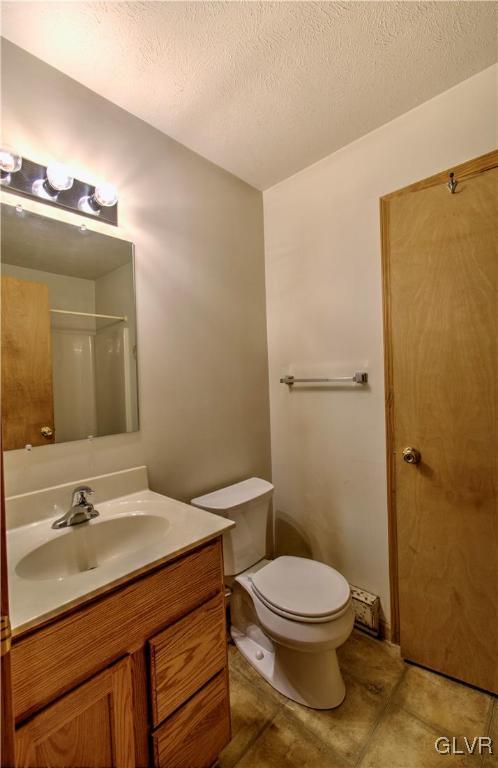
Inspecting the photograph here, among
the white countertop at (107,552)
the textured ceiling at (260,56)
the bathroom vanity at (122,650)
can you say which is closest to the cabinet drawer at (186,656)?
the bathroom vanity at (122,650)

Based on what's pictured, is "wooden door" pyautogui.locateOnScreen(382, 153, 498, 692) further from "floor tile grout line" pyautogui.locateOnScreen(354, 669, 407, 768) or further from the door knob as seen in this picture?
"floor tile grout line" pyautogui.locateOnScreen(354, 669, 407, 768)

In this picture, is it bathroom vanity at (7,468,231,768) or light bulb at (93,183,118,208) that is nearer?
bathroom vanity at (7,468,231,768)

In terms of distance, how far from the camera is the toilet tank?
1.50 meters

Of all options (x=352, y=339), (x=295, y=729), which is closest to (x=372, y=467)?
(x=352, y=339)

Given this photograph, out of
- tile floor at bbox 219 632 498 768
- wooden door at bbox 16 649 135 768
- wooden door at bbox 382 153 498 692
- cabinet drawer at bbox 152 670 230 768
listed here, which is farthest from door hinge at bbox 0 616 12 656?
wooden door at bbox 382 153 498 692

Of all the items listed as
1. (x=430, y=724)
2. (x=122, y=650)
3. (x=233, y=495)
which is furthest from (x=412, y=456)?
(x=122, y=650)

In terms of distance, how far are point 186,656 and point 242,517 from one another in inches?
25.4

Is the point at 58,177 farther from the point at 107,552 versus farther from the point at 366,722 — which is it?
the point at 366,722

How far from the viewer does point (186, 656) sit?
36.8 inches

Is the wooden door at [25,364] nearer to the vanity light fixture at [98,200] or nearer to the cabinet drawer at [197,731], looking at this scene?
Result: the vanity light fixture at [98,200]

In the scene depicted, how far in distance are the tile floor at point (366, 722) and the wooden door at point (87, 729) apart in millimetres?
573

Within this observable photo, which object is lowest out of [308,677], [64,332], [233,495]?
[308,677]

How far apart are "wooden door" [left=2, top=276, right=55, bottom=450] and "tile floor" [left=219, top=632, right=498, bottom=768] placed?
4.24 feet

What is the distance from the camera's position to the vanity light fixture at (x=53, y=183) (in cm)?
115
